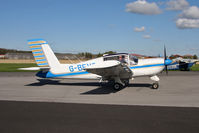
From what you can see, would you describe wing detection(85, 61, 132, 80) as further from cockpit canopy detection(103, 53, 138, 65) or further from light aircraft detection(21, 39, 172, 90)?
cockpit canopy detection(103, 53, 138, 65)

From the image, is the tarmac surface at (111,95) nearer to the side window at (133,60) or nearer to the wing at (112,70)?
the wing at (112,70)

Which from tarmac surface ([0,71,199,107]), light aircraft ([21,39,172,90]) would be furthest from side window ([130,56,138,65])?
tarmac surface ([0,71,199,107])

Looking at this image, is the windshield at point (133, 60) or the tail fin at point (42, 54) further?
the tail fin at point (42, 54)

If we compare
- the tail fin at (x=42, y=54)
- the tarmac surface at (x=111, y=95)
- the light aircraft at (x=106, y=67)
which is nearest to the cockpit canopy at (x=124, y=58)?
the light aircraft at (x=106, y=67)

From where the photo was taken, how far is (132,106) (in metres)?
6.85


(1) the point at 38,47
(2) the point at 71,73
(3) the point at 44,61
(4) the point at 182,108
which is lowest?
(4) the point at 182,108

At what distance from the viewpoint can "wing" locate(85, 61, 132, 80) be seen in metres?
9.00

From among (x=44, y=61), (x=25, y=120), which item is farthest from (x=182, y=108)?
(x=44, y=61)

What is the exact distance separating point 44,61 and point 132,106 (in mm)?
7254

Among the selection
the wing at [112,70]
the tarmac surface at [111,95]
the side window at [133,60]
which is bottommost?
the tarmac surface at [111,95]

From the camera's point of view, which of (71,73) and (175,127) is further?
(71,73)

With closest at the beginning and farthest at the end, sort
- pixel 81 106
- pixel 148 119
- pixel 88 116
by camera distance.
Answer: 1. pixel 148 119
2. pixel 88 116
3. pixel 81 106

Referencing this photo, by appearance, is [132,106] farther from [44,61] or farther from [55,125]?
[44,61]

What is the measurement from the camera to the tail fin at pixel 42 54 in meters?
11.9
